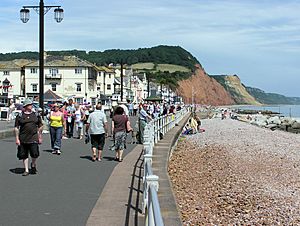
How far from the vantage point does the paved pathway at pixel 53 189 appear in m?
8.24

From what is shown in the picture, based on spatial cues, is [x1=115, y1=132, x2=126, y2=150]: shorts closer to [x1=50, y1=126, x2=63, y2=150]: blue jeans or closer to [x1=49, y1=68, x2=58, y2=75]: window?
[x1=50, y1=126, x2=63, y2=150]: blue jeans

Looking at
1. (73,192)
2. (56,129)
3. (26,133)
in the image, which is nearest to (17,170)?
(26,133)

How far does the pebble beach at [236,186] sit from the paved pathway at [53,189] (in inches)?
85.9

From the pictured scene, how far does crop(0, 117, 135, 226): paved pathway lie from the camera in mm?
8242

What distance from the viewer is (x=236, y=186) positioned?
1673 centimetres

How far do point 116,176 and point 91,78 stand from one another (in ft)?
283

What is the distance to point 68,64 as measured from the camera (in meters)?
96.2

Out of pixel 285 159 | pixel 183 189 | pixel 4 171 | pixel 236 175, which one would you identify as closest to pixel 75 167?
pixel 4 171

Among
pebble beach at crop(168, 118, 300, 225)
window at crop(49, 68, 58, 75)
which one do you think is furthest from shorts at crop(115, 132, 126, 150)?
window at crop(49, 68, 58, 75)

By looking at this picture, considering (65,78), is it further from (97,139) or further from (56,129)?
(97,139)

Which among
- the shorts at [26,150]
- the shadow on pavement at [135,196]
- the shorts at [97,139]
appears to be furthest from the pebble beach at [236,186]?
the shorts at [26,150]

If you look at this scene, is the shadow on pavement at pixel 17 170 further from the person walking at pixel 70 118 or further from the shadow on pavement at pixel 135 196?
the person walking at pixel 70 118

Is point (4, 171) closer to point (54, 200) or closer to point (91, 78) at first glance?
point (54, 200)

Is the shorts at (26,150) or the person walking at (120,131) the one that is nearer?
the shorts at (26,150)
